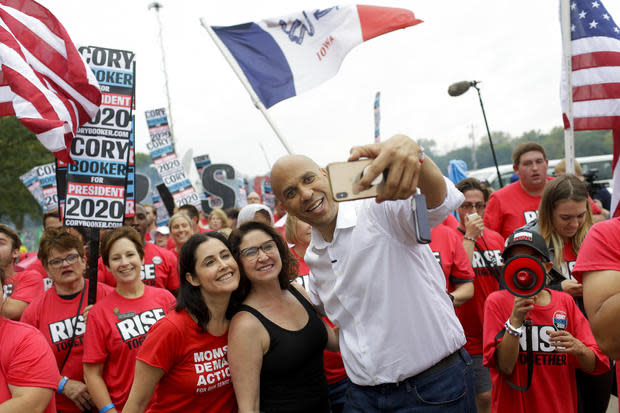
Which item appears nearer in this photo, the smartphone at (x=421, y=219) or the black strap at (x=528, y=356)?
the smartphone at (x=421, y=219)

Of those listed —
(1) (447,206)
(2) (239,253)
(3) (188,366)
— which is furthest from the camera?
(2) (239,253)

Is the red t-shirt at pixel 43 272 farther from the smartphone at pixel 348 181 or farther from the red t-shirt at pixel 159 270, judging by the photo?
the smartphone at pixel 348 181

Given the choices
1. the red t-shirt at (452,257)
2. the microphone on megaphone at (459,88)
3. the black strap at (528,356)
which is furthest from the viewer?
the microphone on megaphone at (459,88)

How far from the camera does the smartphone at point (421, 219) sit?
5.22 feet

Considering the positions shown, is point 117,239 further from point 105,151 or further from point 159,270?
point 159,270

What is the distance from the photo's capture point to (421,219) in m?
1.60

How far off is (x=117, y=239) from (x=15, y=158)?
91.2 feet

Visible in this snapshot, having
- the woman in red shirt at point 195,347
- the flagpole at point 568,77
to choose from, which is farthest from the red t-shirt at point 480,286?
the woman in red shirt at point 195,347

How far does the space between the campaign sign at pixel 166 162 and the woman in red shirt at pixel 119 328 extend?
19.6 ft

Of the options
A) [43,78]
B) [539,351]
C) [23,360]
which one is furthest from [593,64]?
[23,360]

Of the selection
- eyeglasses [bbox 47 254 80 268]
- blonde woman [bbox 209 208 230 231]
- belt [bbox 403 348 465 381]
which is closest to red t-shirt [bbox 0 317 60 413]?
eyeglasses [bbox 47 254 80 268]

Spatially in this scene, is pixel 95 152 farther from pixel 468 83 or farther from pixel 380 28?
pixel 468 83

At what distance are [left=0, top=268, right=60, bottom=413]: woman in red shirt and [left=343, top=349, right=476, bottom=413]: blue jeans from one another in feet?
5.73

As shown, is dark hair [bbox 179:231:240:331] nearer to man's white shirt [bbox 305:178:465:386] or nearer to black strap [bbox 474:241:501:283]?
man's white shirt [bbox 305:178:465:386]
